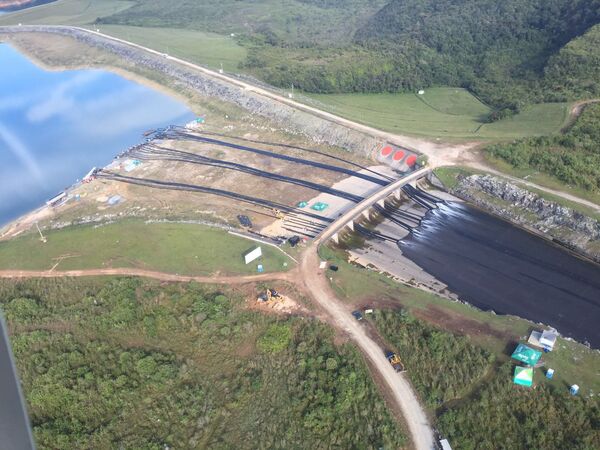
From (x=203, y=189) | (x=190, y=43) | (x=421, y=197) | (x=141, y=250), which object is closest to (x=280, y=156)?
(x=203, y=189)

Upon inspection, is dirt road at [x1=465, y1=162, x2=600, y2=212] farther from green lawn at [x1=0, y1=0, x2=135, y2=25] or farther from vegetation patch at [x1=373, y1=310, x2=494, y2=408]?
green lawn at [x1=0, y1=0, x2=135, y2=25]

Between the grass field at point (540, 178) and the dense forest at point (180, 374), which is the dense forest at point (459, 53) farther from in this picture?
the dense forest at point (180, 374)

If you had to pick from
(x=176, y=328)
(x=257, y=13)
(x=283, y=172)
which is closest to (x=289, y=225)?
(x=283, y=172)

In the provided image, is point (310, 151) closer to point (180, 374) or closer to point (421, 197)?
point (421, 197)

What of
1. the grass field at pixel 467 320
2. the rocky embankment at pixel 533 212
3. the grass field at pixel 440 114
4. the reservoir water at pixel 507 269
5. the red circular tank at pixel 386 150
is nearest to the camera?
the grass field at pixel 467 320

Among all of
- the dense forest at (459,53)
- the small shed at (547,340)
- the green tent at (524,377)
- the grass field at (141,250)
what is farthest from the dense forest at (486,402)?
the dense forest at (459,53)

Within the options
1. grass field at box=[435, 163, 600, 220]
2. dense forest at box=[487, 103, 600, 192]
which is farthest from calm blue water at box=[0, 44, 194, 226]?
dense forest at box=[487, 103, 600, 192]
